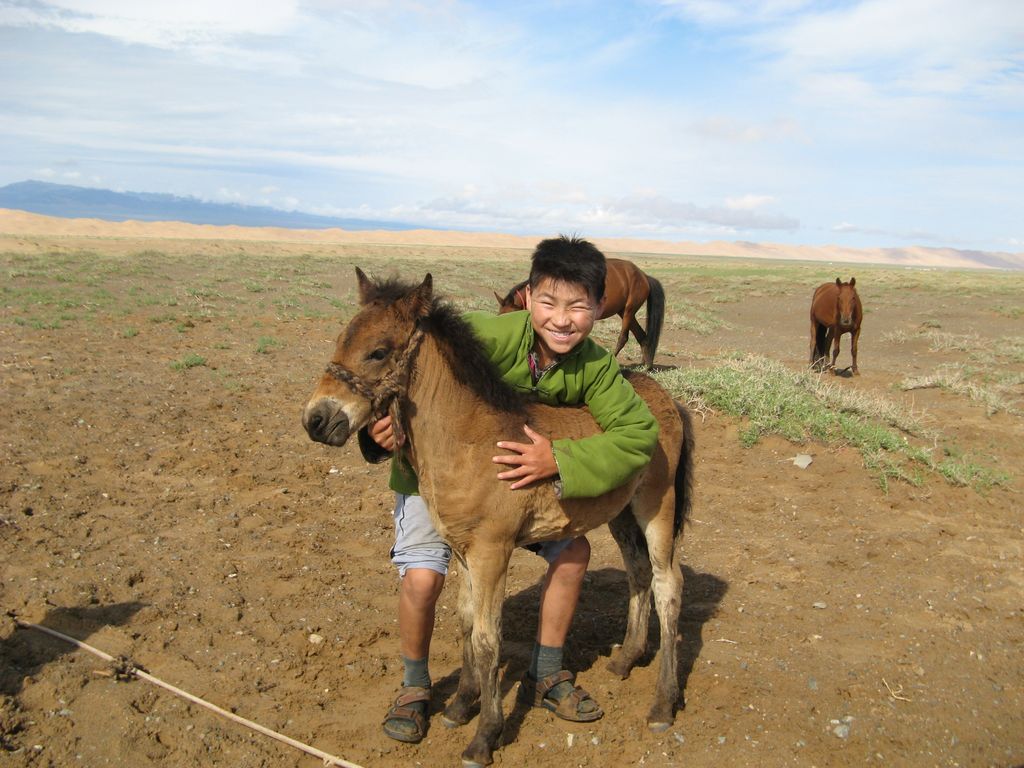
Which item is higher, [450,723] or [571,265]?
[571,265]

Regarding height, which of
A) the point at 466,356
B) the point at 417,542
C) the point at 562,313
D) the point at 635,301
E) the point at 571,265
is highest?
the point at 571,265

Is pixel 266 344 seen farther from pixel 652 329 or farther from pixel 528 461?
pixel 528 461

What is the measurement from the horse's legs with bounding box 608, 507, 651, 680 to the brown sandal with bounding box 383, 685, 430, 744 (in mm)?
1171

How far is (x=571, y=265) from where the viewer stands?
3.14m

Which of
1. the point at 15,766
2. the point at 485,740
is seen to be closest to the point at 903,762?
the point at 485,740

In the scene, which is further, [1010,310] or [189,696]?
[1010,310]

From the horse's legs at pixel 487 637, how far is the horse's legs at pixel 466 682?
0.24 meters

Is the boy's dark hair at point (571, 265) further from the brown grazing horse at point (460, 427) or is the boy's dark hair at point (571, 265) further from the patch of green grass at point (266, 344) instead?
the patch of green grass at point (266, 344)

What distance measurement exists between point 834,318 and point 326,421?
511 inches

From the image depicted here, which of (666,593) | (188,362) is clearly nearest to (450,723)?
(666,593)

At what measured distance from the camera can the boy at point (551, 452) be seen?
3047 mm

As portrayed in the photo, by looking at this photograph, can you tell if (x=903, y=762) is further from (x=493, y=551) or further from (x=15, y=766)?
(x=15, y=766)

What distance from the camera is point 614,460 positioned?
305 cm

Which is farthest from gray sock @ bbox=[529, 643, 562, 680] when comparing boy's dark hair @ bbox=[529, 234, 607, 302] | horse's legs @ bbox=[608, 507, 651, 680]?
boy's dark hair @ bbox=[529, 234, 607, 302]
